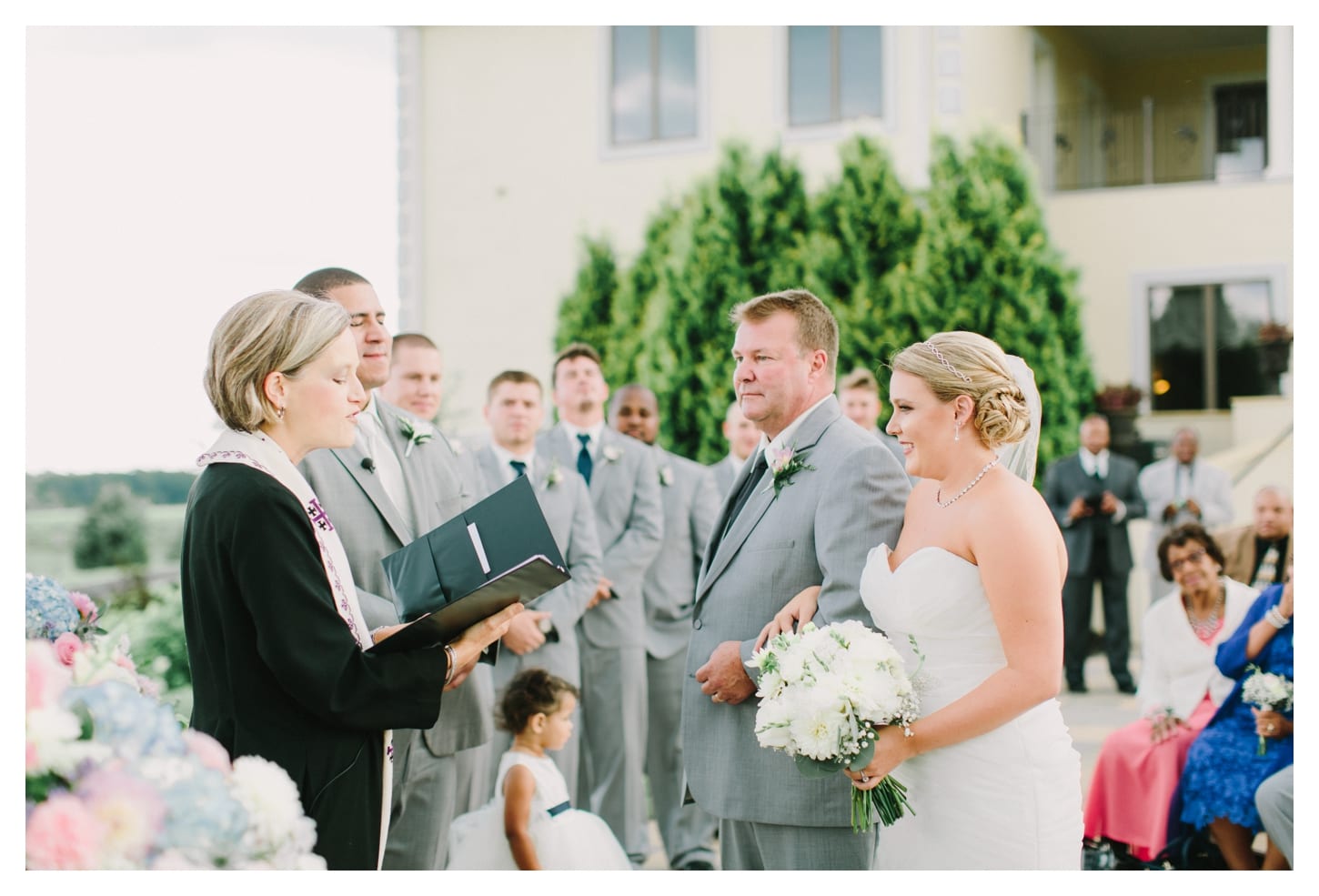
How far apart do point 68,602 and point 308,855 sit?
1.17 metres

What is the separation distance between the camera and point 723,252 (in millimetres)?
12430

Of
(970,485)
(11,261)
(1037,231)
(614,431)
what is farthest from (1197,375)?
(11,261)

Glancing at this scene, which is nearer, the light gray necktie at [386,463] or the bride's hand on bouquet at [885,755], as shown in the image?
the bride's hand on bouquet at [885,755]

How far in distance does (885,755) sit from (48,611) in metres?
2.11

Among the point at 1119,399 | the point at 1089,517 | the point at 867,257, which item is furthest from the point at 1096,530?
the point at 867,257

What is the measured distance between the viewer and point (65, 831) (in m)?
2.17

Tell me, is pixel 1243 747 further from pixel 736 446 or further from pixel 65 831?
pixel 65 831

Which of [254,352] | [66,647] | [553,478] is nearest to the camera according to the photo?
[254,352]

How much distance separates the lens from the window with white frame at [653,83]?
1441 cm

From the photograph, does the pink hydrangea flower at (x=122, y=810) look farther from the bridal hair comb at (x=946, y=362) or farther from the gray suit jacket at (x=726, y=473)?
the gray suit jacket at (x=726, y=473)

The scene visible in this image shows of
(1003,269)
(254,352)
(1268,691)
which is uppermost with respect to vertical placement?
(1003,269)

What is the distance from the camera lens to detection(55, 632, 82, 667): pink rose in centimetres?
288

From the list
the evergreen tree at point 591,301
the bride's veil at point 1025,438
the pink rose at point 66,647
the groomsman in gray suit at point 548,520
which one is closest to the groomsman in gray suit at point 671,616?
the groomsman in gray suit at point 548,520

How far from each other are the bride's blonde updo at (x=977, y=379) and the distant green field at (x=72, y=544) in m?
7.28
